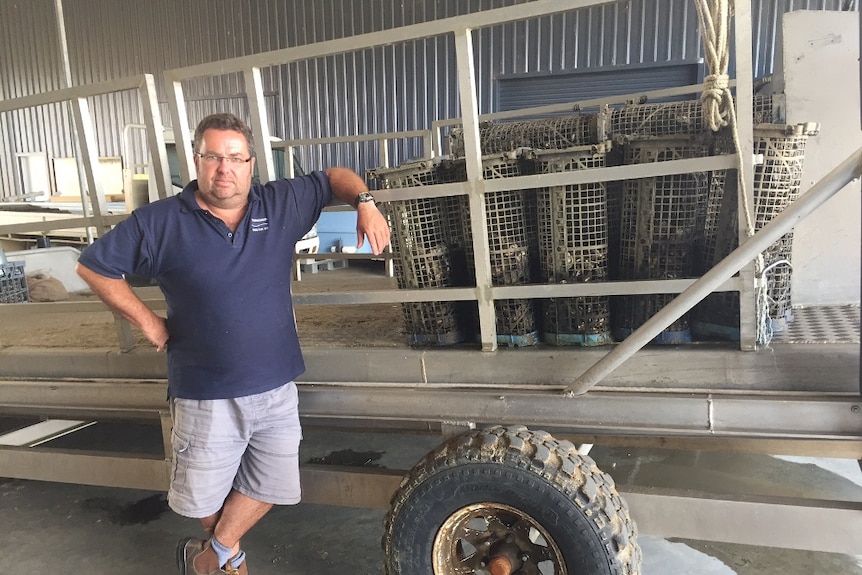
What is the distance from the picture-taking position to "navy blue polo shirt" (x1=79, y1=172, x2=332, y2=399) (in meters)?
2.26

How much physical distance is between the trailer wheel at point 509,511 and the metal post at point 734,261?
0.31 m

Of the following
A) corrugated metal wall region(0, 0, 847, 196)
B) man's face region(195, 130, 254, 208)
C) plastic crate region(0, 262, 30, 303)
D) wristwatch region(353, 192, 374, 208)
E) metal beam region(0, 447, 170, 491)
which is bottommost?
metal beam region(0, 447, 170, 491)

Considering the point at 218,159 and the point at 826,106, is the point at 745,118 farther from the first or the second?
the point at 218,159

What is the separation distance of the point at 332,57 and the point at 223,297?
37.3 ft

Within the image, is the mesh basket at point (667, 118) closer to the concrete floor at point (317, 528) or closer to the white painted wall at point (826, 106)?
the white painted wall at point (826, 106)

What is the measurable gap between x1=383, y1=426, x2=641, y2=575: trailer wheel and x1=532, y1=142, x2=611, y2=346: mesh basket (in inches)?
17.4

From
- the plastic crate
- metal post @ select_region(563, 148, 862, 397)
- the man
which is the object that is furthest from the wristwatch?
the plastic crate

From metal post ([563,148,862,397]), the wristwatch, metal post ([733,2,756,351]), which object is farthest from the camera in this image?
the wristwatch

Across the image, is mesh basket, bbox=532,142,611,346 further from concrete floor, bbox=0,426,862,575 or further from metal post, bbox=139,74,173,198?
metal post, bbox=139,74,173,198

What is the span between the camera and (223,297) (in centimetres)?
229

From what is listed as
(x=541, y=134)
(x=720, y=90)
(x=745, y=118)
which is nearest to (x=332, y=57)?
(x=541, y=134)

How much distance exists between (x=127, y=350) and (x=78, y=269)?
0.74 meters

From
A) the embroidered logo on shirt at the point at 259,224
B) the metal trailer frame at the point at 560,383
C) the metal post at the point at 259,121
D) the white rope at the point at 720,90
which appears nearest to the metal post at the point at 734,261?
the metal trailer frame at the point at 560,383

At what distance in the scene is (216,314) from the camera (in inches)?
90.8
